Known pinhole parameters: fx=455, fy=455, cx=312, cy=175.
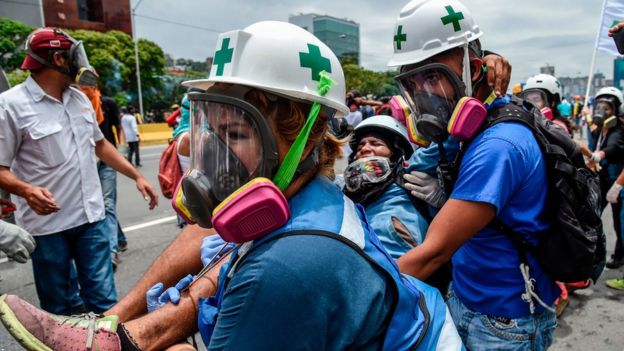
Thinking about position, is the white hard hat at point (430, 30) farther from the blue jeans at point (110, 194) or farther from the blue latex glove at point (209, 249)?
the blue jeans at point (110, 194)

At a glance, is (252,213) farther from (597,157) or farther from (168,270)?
(597,157)

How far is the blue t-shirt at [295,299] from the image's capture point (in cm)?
88

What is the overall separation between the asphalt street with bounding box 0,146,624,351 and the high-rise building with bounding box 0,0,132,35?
51425mm

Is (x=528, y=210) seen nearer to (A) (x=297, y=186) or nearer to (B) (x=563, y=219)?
(B) (x=563, y=219)

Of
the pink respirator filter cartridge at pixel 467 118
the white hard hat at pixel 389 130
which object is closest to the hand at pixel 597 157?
the white hard hat at pixel 389 130

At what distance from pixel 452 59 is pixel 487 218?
28.4 inches

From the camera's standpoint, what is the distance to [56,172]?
9.80 ft

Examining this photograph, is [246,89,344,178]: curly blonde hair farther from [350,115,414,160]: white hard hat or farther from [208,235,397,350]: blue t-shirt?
[350,115,414,160]: white hard hat

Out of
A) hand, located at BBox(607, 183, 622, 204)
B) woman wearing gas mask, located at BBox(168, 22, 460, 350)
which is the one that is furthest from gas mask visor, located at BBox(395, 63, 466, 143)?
hand, located at BBox(607, 183, 622, 204)

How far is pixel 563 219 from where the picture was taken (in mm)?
1622

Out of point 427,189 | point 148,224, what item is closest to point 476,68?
point 427,189

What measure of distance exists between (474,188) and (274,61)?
855mm

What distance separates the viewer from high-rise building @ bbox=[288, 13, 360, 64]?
84438mm

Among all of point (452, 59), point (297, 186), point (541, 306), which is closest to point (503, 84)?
point (452, 59)
